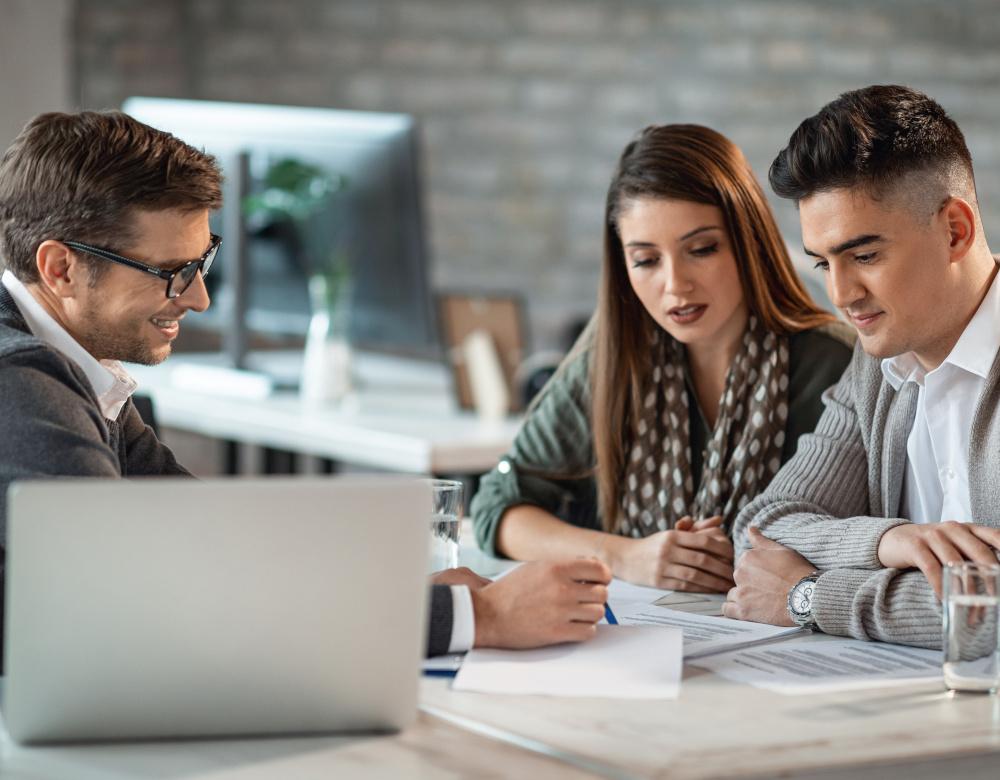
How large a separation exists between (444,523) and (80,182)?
0.54 meters

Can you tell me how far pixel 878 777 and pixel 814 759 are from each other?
0.05m

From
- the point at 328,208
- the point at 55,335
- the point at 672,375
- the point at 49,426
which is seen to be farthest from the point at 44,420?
the point at 328,208

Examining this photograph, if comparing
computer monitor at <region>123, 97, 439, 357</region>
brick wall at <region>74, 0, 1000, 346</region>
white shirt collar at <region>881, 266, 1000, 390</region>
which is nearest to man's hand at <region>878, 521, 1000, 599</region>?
white shirt collar at <region>881, 266, 1000, 390</region>

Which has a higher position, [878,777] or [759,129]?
[759,129]

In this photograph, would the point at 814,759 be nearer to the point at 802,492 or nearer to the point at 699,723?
the point at 699,723

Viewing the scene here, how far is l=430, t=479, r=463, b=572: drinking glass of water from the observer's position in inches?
59.9

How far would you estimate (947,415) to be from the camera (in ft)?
5.31

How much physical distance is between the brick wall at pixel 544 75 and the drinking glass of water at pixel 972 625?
3.48m

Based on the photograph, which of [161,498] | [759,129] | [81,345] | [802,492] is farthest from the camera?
[759,129]

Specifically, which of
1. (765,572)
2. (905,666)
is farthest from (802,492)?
(905,666)

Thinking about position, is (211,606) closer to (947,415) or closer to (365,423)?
(947,415)

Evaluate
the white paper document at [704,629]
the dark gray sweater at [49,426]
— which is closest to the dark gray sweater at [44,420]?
the dark gray sweater at [49,426]

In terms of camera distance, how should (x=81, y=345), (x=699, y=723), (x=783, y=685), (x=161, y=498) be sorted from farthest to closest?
1. (x=81, y=345)
2. (x=783, y=685)
3. (x=699, y=723)
4. (x=161, y=498)

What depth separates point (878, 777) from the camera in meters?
1.02
